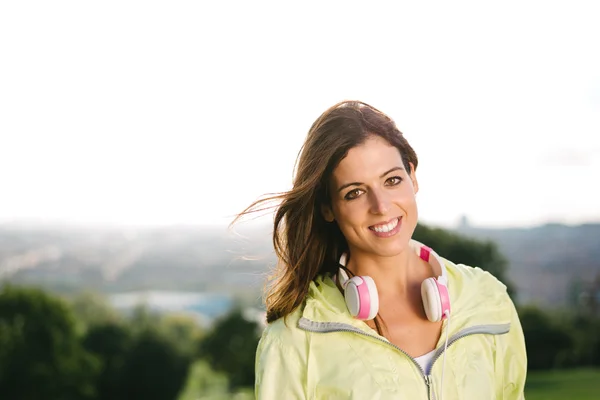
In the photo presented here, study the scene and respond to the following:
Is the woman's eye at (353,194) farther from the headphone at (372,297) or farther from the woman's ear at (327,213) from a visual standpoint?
the headphone at (372,297)

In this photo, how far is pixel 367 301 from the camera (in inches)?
94.0

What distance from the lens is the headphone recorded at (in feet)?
7.84

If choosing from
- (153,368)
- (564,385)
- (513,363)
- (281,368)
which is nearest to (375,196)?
A: (281,368)

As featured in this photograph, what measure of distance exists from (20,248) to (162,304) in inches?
131

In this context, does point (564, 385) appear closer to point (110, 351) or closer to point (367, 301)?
point (110, 351)

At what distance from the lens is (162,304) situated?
1377 cm

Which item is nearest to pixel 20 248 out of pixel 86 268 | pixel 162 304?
pixel 86 268

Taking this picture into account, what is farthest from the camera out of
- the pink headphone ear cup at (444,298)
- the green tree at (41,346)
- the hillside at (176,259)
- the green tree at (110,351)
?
the green tree at (110,351)

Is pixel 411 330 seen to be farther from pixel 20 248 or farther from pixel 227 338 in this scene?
pixel 20 248

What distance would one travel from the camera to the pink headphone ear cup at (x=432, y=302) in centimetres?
245

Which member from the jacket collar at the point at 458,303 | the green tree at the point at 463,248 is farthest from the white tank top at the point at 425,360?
the green tree at the point at 463,248

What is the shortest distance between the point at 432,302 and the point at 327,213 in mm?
482

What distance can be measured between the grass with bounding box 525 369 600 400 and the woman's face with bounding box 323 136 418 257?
10577 mm

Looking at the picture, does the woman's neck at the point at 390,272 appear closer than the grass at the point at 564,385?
Yes
